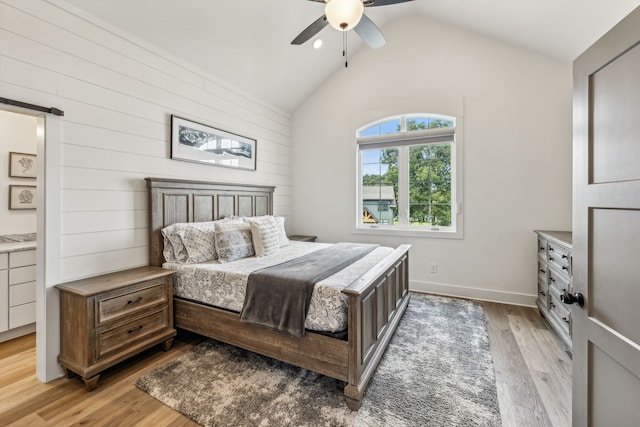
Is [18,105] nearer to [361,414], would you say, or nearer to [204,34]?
[204,34]

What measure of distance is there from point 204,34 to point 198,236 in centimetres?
207

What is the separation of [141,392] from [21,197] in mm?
2812

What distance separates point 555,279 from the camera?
267 cm

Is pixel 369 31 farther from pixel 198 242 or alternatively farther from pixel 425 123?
pixel 198 242

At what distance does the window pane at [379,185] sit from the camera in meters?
4.28

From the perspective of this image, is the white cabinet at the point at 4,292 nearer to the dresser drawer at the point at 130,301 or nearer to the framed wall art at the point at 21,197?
the framed wall art at the point at 21,197

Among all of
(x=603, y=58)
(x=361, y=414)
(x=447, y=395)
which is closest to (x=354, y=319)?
(x=361, y=414)

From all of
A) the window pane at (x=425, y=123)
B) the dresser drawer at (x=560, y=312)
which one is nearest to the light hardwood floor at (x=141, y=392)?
the dresser drawer at (x=560, y=312)

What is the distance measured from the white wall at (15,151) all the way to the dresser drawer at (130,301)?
6.95ft

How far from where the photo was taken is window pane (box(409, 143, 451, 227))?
13.0ft

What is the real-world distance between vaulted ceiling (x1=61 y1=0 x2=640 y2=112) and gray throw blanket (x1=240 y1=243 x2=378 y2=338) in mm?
2439

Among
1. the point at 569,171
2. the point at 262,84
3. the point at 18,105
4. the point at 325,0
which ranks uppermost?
the point at 262,84

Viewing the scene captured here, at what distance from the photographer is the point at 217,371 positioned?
7.17ft

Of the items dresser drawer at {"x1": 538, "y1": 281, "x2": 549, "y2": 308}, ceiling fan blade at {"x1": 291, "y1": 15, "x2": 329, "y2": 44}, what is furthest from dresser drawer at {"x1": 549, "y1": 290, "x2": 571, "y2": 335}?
ceiling fan blade at {"x1": 291, "y1": 15, "x2": 329, "y2": 44}
